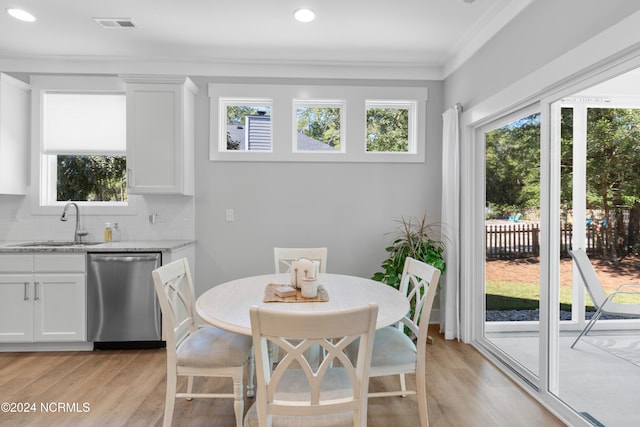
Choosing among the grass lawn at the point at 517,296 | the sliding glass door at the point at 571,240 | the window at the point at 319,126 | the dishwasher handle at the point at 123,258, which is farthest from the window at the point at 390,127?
the dishwasher handle at the point at 123,258

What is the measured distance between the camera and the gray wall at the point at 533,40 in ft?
5.99

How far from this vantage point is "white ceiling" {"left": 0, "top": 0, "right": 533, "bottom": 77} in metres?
2.65

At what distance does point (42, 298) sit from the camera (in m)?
3.03

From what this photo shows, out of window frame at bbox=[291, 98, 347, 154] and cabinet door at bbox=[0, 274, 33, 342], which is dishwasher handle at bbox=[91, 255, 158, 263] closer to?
cabinet door at bbox=[0, 274, 33, 342]

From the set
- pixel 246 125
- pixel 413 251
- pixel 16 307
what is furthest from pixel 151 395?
pixel 246 125

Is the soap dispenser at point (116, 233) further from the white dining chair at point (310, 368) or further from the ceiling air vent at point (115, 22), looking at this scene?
the white dining chair at point (310, 368)

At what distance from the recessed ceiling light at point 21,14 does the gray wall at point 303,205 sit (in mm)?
1323

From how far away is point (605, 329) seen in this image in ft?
7.11

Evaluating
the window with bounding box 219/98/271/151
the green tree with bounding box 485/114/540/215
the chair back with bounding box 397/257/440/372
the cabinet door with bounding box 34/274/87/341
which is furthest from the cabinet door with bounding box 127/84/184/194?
the green tree with bounding box 485/114/540/215

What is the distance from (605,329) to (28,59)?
204 inches

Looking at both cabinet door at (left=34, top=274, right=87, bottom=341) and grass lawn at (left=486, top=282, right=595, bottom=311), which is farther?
cabinet door at (left=34, top=274, right=87, bottom=341)

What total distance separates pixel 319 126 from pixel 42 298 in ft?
9.57

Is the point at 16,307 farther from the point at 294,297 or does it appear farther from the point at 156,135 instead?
the point at 294,297

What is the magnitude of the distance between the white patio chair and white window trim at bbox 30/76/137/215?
3.70m
